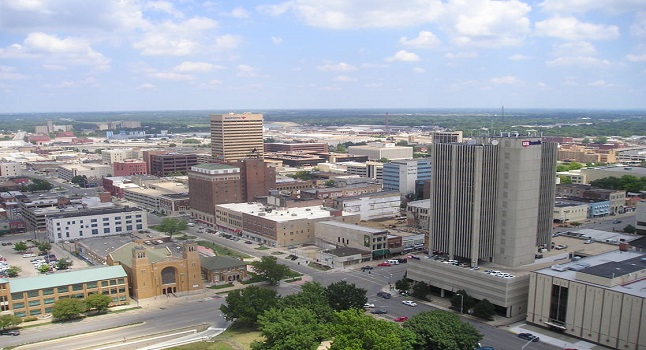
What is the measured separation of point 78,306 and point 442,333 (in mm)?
50326

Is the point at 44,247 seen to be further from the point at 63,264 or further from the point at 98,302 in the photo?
the point at 98,302

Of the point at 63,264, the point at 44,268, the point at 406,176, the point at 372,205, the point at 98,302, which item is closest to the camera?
the point at 98,302

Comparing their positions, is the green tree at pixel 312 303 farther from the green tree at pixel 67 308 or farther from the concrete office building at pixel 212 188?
the concrete office building at pixel 212 188

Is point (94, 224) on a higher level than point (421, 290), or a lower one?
lower

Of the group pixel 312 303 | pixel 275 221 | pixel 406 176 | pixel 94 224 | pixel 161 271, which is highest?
pixel 406 176

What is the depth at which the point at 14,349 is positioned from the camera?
67938 millimetres

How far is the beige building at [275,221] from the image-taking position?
397 feet

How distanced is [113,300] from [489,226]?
57.8 m

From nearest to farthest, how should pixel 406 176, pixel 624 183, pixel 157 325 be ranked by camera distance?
1. pixel 157 325
2. pixel 624 183
3. pixel 406 176

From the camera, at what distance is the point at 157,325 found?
2985 inches

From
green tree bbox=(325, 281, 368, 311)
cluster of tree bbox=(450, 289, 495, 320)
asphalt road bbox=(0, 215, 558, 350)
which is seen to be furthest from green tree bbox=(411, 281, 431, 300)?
green tree bbox=(325, 281, 368, 311)

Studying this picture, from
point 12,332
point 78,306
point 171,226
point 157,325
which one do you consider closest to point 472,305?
point 157,325

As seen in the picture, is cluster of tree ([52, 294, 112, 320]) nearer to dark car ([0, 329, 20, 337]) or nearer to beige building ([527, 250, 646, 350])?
dark car ([0, 329, 20, 337])

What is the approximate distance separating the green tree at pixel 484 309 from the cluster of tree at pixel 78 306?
5249 centimetres
